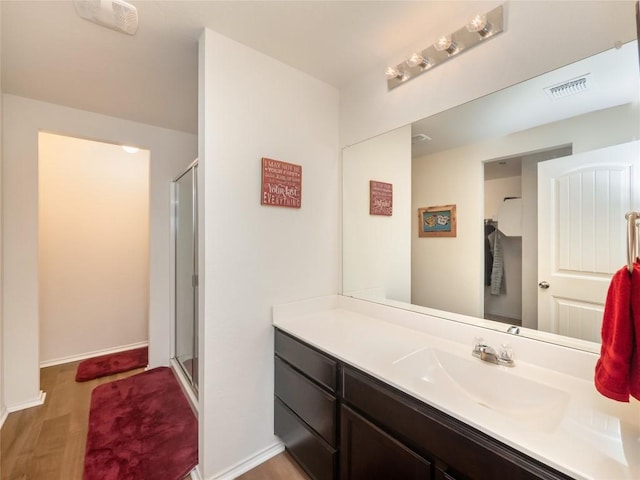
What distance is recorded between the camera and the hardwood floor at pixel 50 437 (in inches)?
62.7

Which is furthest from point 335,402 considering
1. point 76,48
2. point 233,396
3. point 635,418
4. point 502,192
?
point 76,48

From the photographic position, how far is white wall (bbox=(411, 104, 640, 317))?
1.18m

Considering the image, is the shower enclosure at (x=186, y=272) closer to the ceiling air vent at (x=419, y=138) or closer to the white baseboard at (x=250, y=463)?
the white baseboard at (x=250, y=463)

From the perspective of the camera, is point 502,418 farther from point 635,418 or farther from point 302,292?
point 302,292

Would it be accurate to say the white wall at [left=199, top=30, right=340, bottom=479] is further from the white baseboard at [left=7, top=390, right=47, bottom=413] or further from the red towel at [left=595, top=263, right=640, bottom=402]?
the white baseboard at [left=7, top=390, right=47, bottom=413]

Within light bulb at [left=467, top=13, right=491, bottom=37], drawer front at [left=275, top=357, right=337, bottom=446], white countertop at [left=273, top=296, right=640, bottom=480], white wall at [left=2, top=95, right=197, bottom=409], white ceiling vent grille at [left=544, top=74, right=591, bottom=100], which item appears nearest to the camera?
white countertop at [left=273, top=296, right=640, bottom=480]

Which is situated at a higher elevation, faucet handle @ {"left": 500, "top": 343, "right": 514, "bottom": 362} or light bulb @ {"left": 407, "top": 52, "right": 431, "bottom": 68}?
light bulb @ {"left": 407, "top": 52, "right": 431, "bottom": 68}

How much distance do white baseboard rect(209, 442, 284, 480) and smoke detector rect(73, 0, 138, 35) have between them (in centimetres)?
241

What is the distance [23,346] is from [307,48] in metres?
3.02

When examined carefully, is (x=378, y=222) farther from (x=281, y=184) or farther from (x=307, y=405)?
(x=307, y=405)

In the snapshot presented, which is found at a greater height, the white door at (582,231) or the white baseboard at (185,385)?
the white door at (582,231)

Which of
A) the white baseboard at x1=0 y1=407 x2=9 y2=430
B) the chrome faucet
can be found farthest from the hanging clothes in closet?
the white baseboard at x1=0 y1=407 x2=9 y2=430

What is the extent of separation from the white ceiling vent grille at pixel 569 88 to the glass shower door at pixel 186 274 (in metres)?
2.21

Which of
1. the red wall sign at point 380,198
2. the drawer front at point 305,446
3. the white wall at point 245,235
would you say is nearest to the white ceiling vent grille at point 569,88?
the red wall sign at point 380,198
